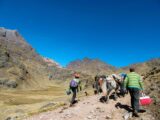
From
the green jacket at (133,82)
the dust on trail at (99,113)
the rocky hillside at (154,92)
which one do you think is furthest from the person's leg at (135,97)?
the rocky hillside at (154,92)

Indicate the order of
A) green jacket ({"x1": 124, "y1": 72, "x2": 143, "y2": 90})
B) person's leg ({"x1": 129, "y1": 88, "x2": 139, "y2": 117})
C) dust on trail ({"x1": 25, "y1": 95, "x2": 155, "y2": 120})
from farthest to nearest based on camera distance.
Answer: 1. dust on trail ({"x1": 25, "y1": 95, "x2": 155, "y2": 120})
2. green jacket ({"x1": 124, "y1": 72, "x2": 143, "y2": 90})
3. person's leg ({"x1": 129, "y1": 88, "x2": 139, "y2": 117})

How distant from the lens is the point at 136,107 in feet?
61.4

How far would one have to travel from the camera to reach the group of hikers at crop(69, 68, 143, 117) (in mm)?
18391

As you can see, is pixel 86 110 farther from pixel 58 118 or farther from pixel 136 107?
pixel 136 107

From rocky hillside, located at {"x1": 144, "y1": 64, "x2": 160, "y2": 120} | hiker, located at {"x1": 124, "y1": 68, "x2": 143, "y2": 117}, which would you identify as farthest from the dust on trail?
hiker, located at {"x1": 124, "y1": 68, "x2": 143, "y2": 117}

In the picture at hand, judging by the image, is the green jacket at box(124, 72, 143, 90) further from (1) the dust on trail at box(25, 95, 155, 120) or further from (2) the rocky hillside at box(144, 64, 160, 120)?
(2) the rocky hillside at box(144, 64, 160, 120)

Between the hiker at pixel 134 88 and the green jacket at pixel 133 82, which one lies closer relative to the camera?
the hiker at pixel 134 88

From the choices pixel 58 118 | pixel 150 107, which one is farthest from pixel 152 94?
pixel 58 118

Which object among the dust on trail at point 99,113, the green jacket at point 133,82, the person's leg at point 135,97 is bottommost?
the dust on trail at point 99,113

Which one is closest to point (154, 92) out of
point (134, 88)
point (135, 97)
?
point (135, 97)

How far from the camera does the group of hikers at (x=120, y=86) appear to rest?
18.4 meters

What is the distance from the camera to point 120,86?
2466cm

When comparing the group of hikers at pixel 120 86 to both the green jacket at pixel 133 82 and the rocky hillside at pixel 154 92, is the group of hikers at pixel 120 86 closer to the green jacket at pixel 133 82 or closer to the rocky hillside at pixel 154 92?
the green jacket at pixel 133 82

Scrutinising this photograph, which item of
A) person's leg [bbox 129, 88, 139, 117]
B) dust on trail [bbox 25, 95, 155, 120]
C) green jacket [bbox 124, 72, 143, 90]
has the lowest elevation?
dust on trail [bbox 25, 95, 155, 120]
